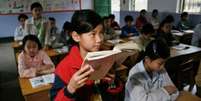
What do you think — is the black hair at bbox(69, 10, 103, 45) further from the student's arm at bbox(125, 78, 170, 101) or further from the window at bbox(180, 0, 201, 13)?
the window at bbox(180, 0, 201, 13)

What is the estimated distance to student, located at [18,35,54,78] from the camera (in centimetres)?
252

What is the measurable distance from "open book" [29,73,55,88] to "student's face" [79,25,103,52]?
1.36 m

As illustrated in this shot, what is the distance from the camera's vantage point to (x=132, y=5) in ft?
27.2

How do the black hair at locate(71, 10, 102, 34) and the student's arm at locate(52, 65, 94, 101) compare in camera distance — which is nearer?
the student's arm at locate(52, 65, 94, 101)

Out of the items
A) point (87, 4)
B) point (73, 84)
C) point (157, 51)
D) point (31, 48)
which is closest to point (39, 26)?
point (31, 48)

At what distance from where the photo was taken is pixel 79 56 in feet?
3.54

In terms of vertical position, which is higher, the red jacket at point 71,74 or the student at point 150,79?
the red jacket at point 71,74

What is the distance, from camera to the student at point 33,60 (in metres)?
2.52

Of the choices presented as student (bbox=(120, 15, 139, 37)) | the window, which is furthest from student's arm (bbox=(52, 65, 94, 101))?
the window

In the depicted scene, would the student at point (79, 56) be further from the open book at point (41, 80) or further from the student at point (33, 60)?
the student at point (33, 60)

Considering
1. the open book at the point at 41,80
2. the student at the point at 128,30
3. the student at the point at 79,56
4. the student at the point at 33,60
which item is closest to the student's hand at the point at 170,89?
the student at the point at 79,56

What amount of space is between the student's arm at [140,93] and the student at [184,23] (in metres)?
4.37

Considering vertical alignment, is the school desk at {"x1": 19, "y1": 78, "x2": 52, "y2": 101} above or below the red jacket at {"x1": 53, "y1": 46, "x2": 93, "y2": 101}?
below

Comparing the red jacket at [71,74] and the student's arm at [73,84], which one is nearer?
the student's arm at [73,84]
